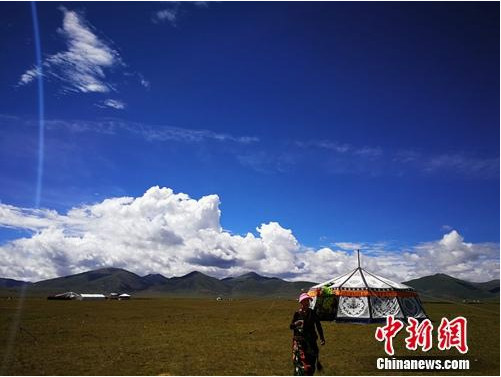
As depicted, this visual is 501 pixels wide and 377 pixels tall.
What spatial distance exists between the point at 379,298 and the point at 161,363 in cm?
1954

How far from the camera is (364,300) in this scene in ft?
99.9

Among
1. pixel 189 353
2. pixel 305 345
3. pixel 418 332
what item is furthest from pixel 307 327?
pixel 189 353

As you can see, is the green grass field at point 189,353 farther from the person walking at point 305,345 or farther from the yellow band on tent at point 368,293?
the yellow band on tent at point 368,293

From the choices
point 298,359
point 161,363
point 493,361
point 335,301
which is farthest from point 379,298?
point 298,359

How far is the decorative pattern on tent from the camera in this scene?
30.1 metres

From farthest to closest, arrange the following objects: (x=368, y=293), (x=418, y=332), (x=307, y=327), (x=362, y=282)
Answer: (x=362, y=282) → (x=368, y=293) → (x=418, y=332) → (x=307, y=327)

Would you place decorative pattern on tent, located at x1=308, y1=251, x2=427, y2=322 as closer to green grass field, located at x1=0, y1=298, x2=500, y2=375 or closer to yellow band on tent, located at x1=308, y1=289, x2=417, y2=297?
yellow band on tent, located at x1=308, y1=289, x2=417, y2=297

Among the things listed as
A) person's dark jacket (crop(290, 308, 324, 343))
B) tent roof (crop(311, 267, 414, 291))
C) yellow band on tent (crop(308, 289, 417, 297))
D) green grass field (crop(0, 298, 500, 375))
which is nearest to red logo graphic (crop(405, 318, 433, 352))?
green grass field (crop(0, 298, 500, 375))

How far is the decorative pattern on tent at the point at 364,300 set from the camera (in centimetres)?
3006

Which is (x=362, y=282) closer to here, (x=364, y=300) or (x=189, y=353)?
(x=364, y=300)

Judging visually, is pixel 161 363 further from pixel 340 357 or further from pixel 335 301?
pixel 335 301

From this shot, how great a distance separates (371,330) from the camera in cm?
2688

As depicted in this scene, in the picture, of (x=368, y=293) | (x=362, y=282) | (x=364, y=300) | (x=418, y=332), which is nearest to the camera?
(x=418, y=332)

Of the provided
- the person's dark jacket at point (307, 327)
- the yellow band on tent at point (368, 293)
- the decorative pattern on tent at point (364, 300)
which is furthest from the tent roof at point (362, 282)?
the person's dark jacket at point (307, 327)
